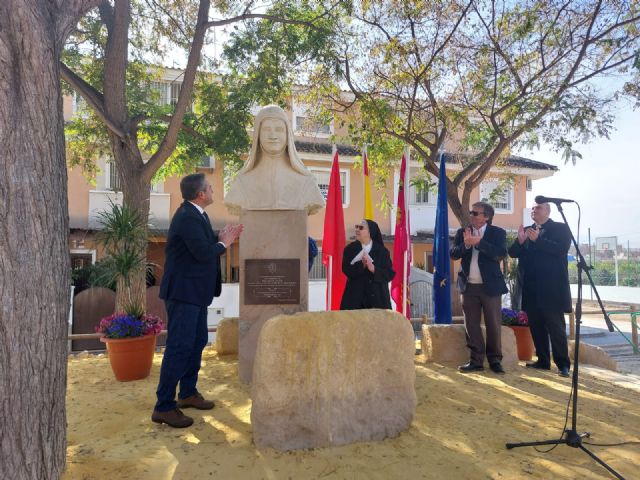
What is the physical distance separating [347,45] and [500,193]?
5849 millimetres

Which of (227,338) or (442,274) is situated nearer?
(227,338)

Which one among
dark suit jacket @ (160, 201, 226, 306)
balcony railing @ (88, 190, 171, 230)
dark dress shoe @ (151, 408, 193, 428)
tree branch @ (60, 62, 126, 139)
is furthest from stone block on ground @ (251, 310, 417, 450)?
balcony railing @ (88, 190, 171, 230)

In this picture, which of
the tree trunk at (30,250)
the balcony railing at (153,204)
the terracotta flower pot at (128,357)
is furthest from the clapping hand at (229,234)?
the balcony railing at (153,204)

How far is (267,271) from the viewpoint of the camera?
4.36 meters

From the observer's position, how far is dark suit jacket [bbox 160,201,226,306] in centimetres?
330

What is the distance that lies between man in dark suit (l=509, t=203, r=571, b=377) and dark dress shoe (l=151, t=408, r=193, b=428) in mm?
3987

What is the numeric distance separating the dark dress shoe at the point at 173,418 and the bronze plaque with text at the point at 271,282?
1356mm

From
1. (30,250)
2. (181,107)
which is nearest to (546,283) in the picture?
(30,250)

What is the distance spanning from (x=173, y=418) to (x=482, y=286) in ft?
11.8

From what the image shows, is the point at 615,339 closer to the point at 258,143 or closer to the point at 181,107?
the point at 258,143

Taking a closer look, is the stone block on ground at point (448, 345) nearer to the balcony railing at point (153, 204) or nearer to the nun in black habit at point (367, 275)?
the nun in black habit at point (367, 275)

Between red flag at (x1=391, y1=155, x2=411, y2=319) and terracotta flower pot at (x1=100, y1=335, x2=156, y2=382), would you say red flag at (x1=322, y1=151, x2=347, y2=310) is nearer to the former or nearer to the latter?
red flag at (x1=391, y1=155, x2=411, y2=319)

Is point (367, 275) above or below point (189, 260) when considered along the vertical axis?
below

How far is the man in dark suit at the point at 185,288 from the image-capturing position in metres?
3.22
